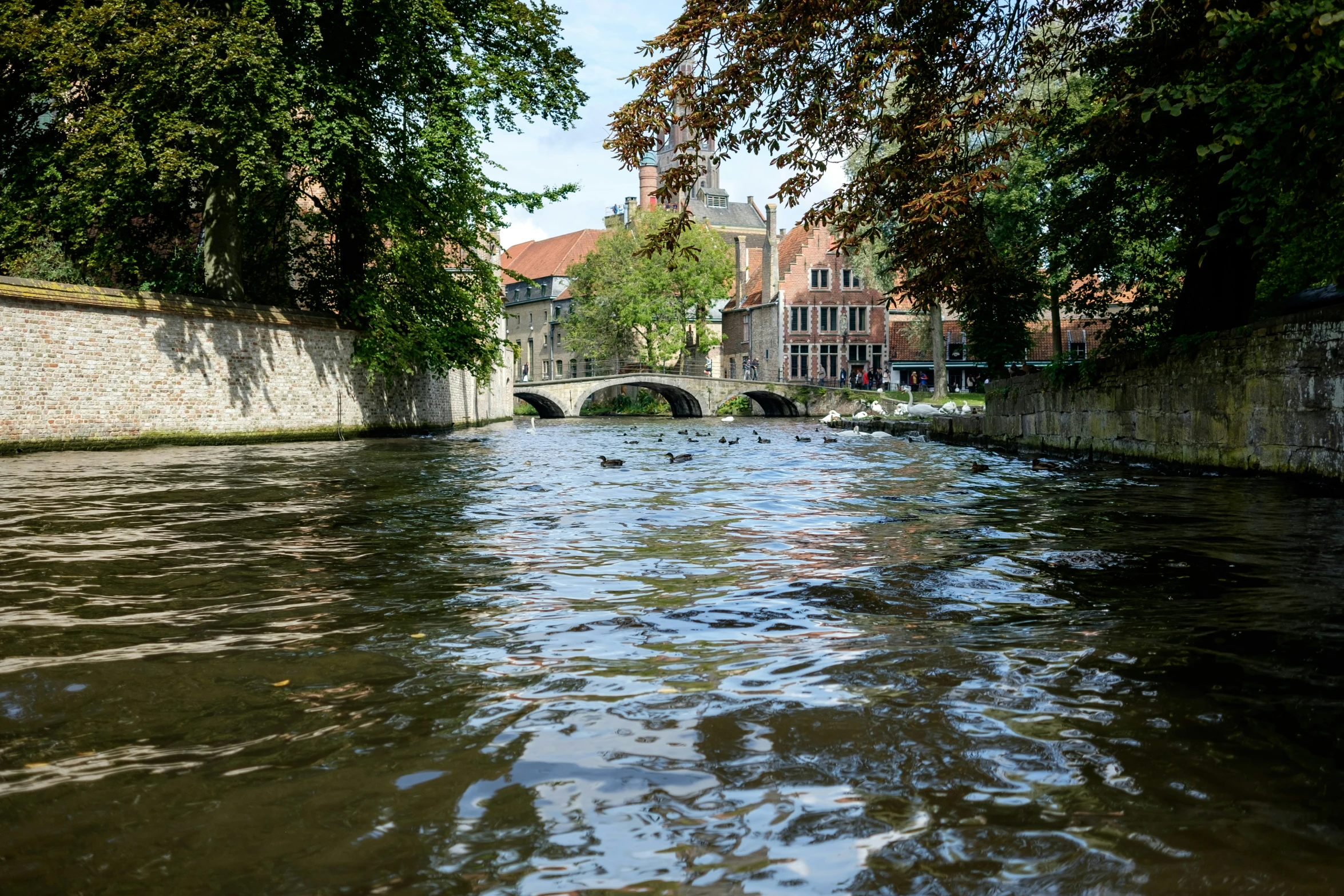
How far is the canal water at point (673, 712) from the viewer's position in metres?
2.46

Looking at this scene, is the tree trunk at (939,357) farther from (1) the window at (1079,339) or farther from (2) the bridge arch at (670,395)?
(2) the bridge arch at (670,395)

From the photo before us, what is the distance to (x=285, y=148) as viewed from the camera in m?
19.9

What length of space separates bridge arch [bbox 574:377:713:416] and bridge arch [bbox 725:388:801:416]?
209 centimetres

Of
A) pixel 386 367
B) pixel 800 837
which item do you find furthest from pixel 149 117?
pixel 800 837

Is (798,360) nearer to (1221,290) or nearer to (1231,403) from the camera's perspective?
(1221,290)

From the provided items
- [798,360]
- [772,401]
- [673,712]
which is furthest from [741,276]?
[673,712]

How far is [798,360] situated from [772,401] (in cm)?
583

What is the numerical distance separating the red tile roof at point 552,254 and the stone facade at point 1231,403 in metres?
64.9

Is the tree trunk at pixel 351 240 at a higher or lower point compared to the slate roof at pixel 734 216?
lower

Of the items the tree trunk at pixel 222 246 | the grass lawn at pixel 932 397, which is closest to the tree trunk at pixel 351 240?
the tree trunk at pixel 222 246

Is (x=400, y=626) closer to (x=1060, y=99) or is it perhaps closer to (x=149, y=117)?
(x=1060, y=99)

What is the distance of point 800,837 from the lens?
101 inches

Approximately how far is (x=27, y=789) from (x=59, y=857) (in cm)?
53

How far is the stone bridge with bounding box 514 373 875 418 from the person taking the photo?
55.0 m
